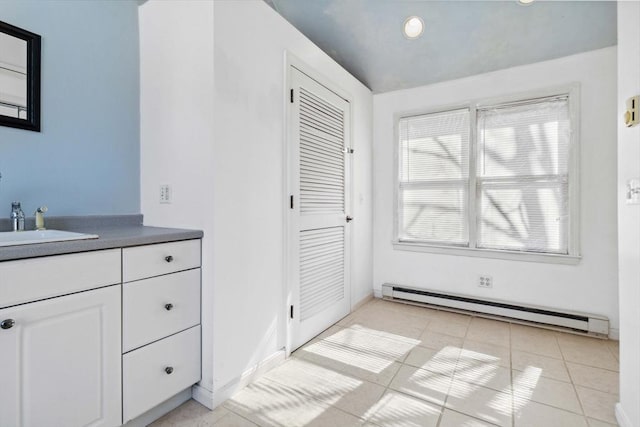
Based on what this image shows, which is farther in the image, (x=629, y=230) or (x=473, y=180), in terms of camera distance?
(x=473, y=180)

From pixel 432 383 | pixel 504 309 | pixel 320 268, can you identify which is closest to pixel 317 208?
pixel 320 268

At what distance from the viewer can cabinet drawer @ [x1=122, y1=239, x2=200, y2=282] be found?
134cm

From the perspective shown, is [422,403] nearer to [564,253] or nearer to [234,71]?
[564,253]

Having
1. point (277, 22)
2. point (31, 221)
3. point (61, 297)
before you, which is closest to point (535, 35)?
point (277, 22)

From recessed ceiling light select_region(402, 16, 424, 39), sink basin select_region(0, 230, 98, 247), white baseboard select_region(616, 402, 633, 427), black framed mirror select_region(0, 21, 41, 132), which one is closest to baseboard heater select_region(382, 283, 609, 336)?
white baseboard select_region(616, 402, 633, 427)

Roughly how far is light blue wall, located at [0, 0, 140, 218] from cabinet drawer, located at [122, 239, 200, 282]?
2.12 feet

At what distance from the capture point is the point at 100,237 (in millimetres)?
1324

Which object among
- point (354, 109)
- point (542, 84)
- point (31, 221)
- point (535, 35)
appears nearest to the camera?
point (31, 221)

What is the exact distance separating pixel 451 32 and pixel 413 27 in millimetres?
319

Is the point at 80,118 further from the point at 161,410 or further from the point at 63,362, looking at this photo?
the point at 161,410

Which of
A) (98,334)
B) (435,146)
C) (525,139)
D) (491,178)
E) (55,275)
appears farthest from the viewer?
(435,146)

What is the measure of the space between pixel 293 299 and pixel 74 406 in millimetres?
1240

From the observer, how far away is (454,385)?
5.90 ft

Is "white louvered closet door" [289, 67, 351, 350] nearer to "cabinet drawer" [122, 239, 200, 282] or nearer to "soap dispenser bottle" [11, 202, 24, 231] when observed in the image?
"cabinet drawer" [122, 239, 200, 282]
